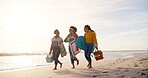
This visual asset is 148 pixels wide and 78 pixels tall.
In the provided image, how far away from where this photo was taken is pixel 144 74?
24.4 feet

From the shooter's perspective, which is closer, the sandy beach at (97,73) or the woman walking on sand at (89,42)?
the sandy beach at (97,73)

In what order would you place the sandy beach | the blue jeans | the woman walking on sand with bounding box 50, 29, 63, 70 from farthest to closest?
the woman walking on sand with bounding box 50, 29, 63, 70 < the blue jeans < the sandy beach

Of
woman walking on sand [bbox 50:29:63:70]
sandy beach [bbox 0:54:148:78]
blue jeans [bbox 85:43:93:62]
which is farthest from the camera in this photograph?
woman walking on sand [bbox 50:29:63:70]

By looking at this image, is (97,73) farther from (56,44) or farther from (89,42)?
(56,44)

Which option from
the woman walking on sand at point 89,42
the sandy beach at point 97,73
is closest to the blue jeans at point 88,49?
the woman walking on sand at point 89,42

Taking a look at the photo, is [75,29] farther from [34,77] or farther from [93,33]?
[34,77]

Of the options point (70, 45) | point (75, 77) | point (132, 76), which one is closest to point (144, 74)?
point (132, 76)

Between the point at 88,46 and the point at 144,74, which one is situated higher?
the point at 88,46

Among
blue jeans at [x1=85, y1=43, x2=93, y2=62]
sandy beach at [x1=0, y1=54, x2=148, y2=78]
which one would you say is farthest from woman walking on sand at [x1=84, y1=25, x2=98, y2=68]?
sandy beach at [x1=0, y1=54, x2=148, y2=78]

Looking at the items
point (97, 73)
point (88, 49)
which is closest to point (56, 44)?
point (88, 49)

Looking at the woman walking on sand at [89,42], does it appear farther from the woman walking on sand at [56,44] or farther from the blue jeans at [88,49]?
the woman walking on sand at [56,44]

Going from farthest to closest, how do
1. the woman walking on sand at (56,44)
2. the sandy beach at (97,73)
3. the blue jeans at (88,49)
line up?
the woman walking on sand at (56,44), the blue jeans at (88,49), the sandy beach at (97,73)

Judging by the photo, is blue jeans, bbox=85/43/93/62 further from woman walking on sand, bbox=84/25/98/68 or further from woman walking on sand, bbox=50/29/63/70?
woman walking on sand, bbox=50/29/63/70

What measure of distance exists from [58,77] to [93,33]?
398 cm
